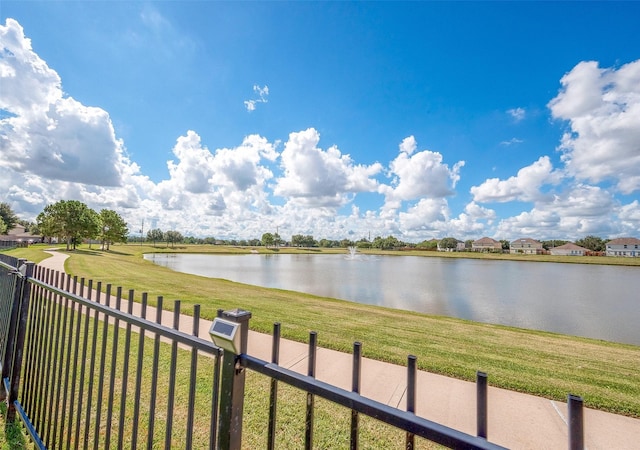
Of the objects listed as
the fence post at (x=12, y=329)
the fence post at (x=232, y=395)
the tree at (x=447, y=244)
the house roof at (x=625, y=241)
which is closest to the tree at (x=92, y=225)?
the fence post at (x=12, y=329)

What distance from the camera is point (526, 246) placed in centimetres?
10481

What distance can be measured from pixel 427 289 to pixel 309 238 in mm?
117799

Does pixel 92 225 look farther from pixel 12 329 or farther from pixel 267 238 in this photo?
pixel 267 238

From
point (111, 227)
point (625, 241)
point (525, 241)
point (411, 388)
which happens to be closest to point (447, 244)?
point (525, 241)

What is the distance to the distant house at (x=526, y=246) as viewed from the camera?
4008 inches

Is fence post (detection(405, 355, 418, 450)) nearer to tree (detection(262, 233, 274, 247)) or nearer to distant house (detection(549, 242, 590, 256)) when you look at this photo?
distant house (detection(549, 242, 590, 256))

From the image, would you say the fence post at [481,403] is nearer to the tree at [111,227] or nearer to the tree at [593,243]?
the tree at [111,227]

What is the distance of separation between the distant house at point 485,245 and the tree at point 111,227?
11284 cm

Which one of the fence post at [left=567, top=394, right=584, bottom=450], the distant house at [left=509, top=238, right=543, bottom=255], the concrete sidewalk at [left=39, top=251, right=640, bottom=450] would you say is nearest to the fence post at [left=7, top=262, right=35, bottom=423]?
the concrete sidewalk at [left=39, top=251, right=640, bottom=450]

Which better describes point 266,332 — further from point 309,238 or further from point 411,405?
point 309,238

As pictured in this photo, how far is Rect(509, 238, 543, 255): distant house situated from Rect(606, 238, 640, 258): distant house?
1668cm

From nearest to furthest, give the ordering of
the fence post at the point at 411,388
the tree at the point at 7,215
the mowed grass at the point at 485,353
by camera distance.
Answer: the fence post at the point at 411,388 → the mowed grass at the point at 485,353 → the tree at the point at 7,215

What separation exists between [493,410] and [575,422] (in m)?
3.14

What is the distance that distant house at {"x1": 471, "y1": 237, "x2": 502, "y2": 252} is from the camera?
379 ft
